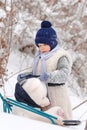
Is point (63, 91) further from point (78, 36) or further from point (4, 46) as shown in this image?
point (78, 36)

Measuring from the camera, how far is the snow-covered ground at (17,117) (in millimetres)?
2543

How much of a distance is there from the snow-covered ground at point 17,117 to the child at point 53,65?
25 cm

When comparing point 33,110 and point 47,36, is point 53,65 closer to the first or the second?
point 47,36

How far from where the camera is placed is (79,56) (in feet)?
24.6

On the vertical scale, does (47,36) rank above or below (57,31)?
above

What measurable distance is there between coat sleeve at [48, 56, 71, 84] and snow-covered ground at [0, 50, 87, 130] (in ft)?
1.33

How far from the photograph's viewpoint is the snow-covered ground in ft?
8.34

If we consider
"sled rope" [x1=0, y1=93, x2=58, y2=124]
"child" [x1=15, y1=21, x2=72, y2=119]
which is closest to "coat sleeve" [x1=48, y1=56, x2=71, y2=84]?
"child" [x1=15, y1=21, x2=72, y2=119]

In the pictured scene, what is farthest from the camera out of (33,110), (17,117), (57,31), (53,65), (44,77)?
(57,31)

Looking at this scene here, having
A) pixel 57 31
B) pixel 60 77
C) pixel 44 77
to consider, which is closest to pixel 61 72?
pixel 60 77

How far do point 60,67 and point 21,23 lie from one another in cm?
268

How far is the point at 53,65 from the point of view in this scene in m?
3.98

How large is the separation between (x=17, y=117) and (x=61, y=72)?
4.19 ft

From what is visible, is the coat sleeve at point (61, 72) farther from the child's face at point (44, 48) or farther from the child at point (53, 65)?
the child's face at point (44, 48)
